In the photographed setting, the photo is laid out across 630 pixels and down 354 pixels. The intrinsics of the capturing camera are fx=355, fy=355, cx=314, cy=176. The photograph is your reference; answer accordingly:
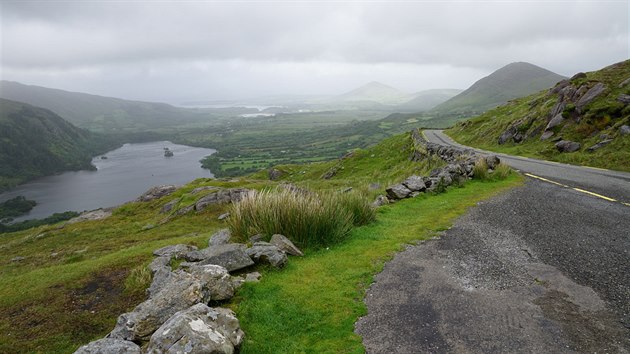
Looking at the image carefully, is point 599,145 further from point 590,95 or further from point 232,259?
point 232,259

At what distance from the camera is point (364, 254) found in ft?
34.8

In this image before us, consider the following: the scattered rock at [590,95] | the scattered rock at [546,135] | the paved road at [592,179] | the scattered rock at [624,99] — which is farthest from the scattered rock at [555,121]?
the paved road at [592,179]

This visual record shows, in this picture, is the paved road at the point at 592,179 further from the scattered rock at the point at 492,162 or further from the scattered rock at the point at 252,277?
the scattered rock at the point at 252,277

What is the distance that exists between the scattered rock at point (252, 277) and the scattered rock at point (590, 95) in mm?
42662

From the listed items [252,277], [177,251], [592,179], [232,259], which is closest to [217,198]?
[177,251]

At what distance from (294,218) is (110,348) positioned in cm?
672

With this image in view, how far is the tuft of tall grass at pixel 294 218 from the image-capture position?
11.7 metres

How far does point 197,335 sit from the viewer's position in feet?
18.7

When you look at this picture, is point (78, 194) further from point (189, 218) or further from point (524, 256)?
point (524, 256)

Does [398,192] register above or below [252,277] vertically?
below

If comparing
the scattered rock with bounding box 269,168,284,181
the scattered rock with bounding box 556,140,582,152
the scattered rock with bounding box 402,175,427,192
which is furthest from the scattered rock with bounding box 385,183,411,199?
the scattered rock with bounding box 269,168,284,181

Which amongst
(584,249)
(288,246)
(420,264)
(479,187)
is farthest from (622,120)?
(288,246)

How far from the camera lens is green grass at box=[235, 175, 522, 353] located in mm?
6605


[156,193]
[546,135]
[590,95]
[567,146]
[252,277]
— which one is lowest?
[156,193]
